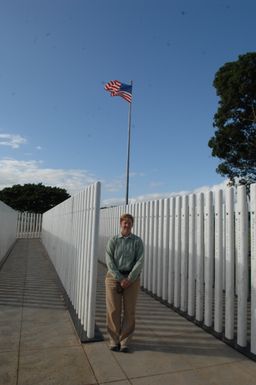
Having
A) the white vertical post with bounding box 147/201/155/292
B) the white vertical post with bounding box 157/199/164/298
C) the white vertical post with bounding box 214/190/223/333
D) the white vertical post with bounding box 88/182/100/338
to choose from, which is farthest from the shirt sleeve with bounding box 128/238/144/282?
the white vertical post with bounding box 147/201/155/292

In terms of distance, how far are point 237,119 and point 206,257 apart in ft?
58.7

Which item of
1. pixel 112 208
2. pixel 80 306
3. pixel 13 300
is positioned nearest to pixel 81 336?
pixel 80 306

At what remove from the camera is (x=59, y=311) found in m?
5.83

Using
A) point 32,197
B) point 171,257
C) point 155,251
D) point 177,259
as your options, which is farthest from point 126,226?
point 32,197

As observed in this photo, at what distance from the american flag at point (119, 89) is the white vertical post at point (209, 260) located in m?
16.8

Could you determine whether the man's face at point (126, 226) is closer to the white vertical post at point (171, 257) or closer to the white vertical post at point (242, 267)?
the white vertical post at point (242, 267)

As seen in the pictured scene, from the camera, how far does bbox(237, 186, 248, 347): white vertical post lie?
162 inches

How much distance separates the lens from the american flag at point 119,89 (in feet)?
67.6

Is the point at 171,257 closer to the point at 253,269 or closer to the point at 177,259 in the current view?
the point at 177,259

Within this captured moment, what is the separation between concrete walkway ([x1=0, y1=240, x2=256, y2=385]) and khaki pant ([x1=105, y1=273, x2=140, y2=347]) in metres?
0.21

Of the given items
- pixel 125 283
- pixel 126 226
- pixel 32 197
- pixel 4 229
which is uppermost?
pixel 32 197

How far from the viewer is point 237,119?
21.1 m

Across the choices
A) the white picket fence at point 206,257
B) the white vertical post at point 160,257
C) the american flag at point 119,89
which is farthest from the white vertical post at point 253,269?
the american flag at point 119,89

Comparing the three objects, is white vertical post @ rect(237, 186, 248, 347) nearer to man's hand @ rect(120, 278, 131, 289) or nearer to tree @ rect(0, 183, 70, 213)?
man's hand @ rect(120, 278, 131, 289)
